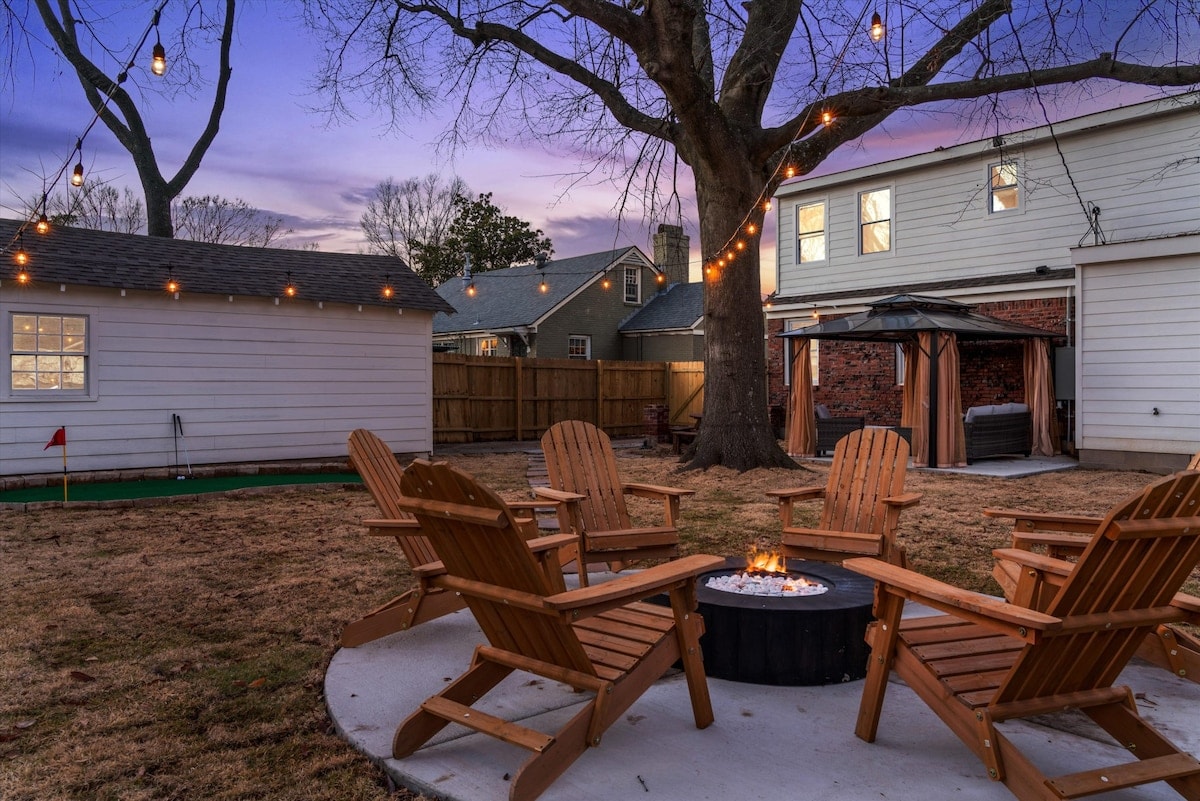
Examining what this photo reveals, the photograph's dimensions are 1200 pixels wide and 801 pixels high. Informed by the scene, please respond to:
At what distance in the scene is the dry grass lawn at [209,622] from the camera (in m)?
2.56

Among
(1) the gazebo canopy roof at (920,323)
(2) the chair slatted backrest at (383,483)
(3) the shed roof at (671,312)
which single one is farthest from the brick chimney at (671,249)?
(2) the chair slatted backrest at (383,483)

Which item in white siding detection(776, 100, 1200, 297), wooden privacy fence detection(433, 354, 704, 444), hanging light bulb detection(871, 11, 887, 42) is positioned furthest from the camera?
wooden privacy fence detection(433, 354, 704, 444)

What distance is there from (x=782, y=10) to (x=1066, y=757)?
9339 millimetres

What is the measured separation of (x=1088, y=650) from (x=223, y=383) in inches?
441

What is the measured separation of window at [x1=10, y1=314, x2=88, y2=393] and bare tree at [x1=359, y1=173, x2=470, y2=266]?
79.0 ft

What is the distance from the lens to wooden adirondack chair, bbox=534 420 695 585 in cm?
429

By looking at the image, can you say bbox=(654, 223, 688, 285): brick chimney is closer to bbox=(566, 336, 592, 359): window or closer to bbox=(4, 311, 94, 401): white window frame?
bbox=(566, 336, 592, 359): window

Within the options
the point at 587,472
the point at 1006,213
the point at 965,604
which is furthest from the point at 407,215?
the point at 965,604

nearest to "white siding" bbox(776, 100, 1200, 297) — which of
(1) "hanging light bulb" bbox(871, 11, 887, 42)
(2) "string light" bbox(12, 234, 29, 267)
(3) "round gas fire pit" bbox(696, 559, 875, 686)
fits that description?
(1) "hanging light bulb" bbox(871, 11, 887, 42)

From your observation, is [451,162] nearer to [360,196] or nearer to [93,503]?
[93,503]

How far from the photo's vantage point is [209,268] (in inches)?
454

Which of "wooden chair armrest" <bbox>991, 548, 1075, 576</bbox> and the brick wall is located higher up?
the brick wall

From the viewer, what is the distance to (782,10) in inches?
A: 382

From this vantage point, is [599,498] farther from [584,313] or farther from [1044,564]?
[584,313]
